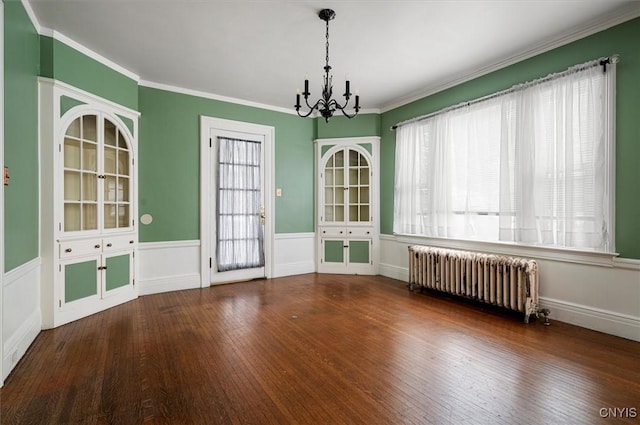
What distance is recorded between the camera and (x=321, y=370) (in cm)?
244

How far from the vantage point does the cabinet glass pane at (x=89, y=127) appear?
3.73 meters

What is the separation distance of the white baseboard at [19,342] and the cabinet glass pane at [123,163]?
188 centimetres

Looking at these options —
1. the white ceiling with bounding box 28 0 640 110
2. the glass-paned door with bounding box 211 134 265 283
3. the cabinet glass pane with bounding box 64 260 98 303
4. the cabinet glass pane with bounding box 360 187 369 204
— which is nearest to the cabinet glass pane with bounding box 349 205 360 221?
the cabinet glass pane with bounding box 360 187 369 204

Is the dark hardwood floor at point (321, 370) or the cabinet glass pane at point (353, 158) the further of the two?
the cabinet glass pane at point (353, 158)

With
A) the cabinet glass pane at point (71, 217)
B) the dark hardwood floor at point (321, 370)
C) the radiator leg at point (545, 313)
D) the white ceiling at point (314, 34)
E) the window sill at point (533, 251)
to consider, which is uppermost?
the white ceiling at point (314, 34)

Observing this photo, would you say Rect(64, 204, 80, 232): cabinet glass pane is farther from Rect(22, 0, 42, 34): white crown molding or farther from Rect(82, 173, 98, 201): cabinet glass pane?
Rect(22, 0, 42, 34): white crown molding

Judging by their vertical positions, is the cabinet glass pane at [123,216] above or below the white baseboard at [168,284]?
above

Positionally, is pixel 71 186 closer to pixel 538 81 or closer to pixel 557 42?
pixel 538 81

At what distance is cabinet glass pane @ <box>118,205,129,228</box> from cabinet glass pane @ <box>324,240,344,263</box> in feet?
10.8

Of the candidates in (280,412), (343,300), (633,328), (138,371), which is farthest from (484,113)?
(138,371)

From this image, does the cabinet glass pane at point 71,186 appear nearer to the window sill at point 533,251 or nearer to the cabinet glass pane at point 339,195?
the cabinet glass pane at point 339,195

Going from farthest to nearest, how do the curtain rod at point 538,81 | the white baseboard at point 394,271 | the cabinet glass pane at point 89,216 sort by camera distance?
the white baseboard at point 394,271
the cabinet glass pane at point 89,216
the curtain rod at point 538,81

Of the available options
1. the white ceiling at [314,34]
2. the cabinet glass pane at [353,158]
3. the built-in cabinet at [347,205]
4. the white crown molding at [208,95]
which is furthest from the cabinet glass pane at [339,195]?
the white ceiling at [314,34]

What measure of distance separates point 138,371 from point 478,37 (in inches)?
179
